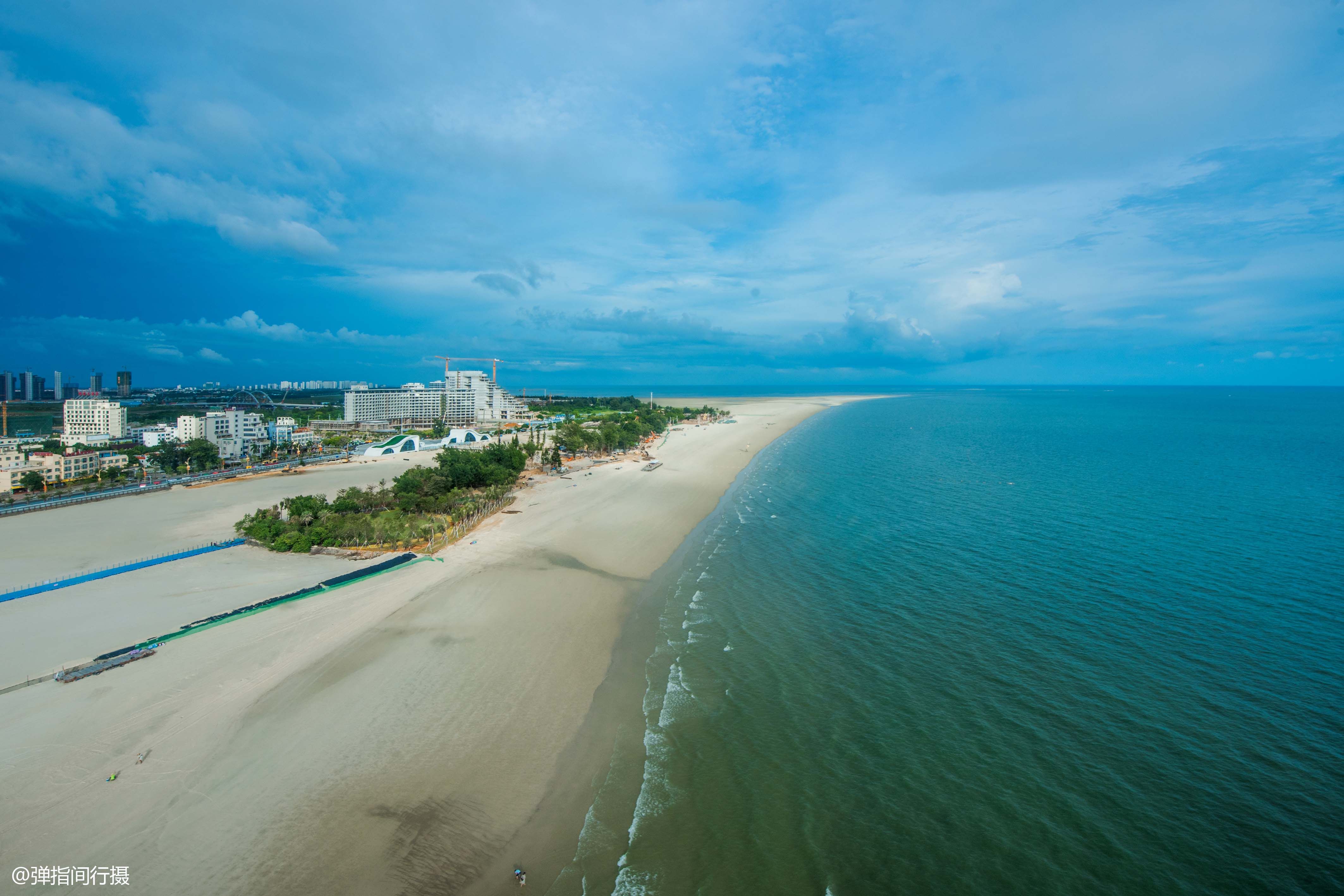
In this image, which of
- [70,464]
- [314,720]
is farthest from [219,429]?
[314,720]

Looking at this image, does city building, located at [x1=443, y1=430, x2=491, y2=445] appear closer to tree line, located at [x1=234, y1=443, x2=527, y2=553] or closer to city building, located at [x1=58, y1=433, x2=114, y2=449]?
tree line, located at [x1=234, y1=443, x2=527, y2=553]

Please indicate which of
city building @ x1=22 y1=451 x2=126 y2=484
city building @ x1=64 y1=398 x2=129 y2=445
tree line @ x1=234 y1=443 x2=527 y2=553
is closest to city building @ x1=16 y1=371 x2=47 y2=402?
city building @ x1=64 y1=398 x2=129 y2=445

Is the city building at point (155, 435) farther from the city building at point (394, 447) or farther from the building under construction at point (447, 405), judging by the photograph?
the building under construction at point (447, 405)

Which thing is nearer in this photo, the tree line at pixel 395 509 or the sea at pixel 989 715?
the sea at pixel 989 715

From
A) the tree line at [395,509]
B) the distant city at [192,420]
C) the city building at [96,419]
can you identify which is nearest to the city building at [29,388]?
the distant city at [192,420]

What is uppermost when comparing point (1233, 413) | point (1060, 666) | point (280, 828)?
point (1233, 413)

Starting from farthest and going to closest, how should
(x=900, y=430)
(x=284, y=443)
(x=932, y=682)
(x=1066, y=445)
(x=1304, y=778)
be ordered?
(x=900, y=430), (x=284, y=443), (x=1066, y=445), (x=932, y=682), (x=1304, y=778)

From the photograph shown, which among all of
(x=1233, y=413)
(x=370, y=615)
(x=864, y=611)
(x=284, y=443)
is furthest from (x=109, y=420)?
(x=1233, y=413)

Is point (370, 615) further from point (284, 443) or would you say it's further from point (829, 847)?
point (284, 443)
